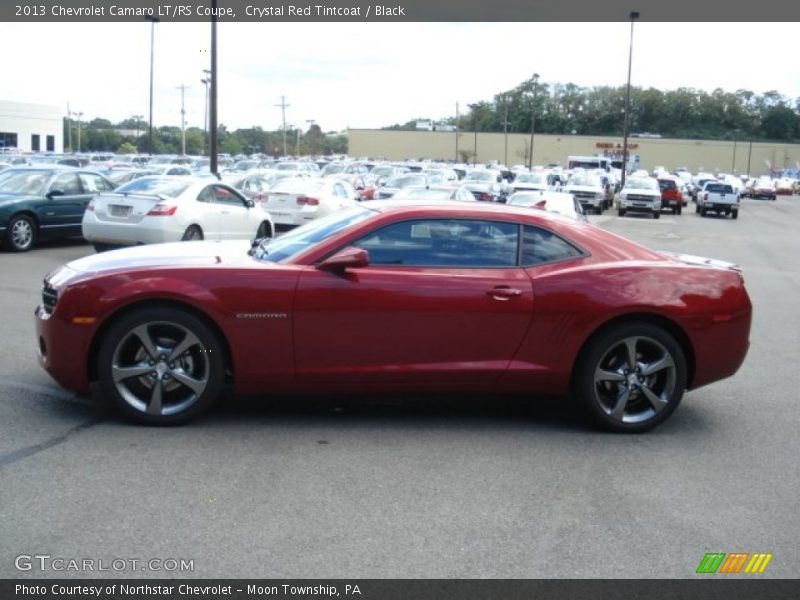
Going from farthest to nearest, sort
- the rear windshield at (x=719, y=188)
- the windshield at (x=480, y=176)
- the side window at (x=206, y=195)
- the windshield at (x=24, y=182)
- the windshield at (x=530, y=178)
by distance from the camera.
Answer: the windshield at (x=480, y=176) → the rear windshield at (x=719, y=188) → the windshield at (x=530, y=178) → the windshield at (x=24, y=182) → the side window at (x=206, y=195)

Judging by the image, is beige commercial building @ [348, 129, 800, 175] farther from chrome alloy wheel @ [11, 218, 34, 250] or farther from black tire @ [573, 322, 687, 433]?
black tire @ [573, 322, 687, 433]

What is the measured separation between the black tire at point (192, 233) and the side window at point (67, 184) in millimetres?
3466

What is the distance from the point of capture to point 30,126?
8925 centimetres

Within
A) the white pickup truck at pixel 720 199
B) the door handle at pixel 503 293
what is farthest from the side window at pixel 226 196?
the white pickup truck at pixel 720 199

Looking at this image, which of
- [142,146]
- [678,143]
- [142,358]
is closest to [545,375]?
[142,358]

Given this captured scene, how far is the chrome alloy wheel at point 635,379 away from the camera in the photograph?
6.18 m

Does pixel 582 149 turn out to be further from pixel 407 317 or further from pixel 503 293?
pixel 407 317

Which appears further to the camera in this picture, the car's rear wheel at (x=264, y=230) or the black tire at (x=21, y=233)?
the car's rear wheel at (x=264, y=230)

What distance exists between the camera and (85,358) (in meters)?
5.82

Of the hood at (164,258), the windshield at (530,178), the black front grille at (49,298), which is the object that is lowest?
the black front grille at (49,298)

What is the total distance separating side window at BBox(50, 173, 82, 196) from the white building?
72.6m
